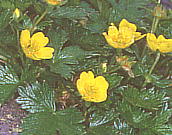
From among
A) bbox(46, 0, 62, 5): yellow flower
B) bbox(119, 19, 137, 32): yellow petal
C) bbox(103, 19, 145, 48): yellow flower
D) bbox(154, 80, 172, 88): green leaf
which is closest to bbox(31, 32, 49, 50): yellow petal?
bbox(46, 0, 62, 5): yellow flower

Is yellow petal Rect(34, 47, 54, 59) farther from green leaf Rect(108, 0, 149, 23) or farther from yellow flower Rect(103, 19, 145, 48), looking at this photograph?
green leaf Rect(108, 0, 149, 23)

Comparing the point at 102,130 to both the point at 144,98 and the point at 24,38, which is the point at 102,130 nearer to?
the point at 144,98

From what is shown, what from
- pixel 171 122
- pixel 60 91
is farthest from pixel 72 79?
pixel 171 122

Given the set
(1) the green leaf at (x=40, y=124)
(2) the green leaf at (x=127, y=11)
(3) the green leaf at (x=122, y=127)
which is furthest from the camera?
(2) the green leaf at (x=127, y=11)

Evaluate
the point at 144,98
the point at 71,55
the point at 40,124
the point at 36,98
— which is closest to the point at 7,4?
the point at 71,55

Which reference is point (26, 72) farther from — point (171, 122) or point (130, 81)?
point (171, 122)

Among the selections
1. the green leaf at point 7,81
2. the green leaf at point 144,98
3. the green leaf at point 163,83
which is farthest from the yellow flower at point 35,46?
the green leaf at point 163,83

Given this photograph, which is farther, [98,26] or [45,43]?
[98,26]

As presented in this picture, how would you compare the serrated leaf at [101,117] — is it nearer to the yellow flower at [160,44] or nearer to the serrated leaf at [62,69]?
the serrated leaf at [62,69]
